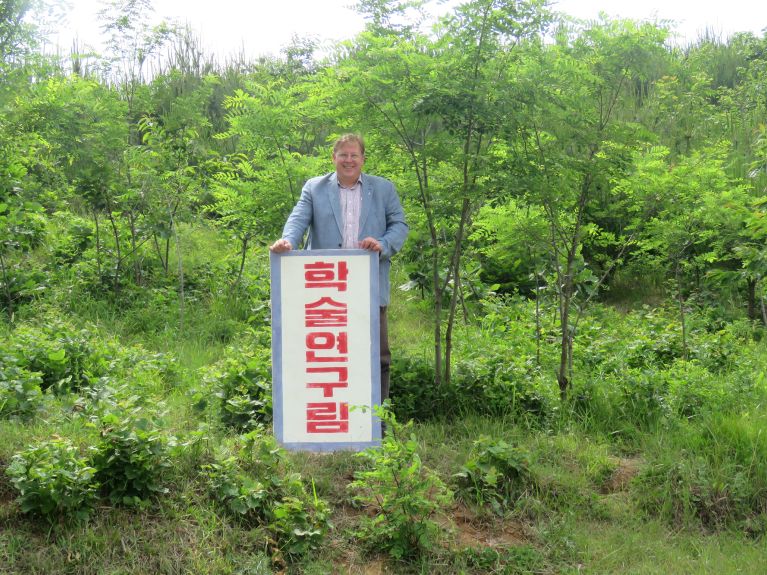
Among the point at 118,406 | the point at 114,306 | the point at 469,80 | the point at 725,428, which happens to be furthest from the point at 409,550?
the point at 114,306

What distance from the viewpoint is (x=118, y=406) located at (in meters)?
4.66

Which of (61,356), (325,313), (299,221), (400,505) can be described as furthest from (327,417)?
(61,356)

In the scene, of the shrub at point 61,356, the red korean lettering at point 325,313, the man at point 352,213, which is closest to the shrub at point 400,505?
the red korean lettering at point 325,313

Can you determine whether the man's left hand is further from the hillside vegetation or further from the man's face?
the hillside vegetation

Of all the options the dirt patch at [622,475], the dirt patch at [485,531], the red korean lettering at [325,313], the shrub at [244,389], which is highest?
the red korean lettering at [325,313]

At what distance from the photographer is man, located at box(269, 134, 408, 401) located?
5086 millimetres

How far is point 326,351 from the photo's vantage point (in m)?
4.96

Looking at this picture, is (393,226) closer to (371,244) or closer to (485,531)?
(371,244)

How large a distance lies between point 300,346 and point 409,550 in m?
1.32

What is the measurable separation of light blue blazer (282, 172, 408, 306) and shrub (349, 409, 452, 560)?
1.15 meters

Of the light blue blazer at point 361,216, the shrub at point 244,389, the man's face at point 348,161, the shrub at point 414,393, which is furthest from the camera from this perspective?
the shrub at point 414,393

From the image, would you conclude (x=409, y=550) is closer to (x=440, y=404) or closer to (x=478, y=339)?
(x=440, y=404)

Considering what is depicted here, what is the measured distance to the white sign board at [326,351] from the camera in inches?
194

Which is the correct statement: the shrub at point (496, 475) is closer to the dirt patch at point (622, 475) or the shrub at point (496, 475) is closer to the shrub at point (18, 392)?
the dirt patch at point (622, 475)
